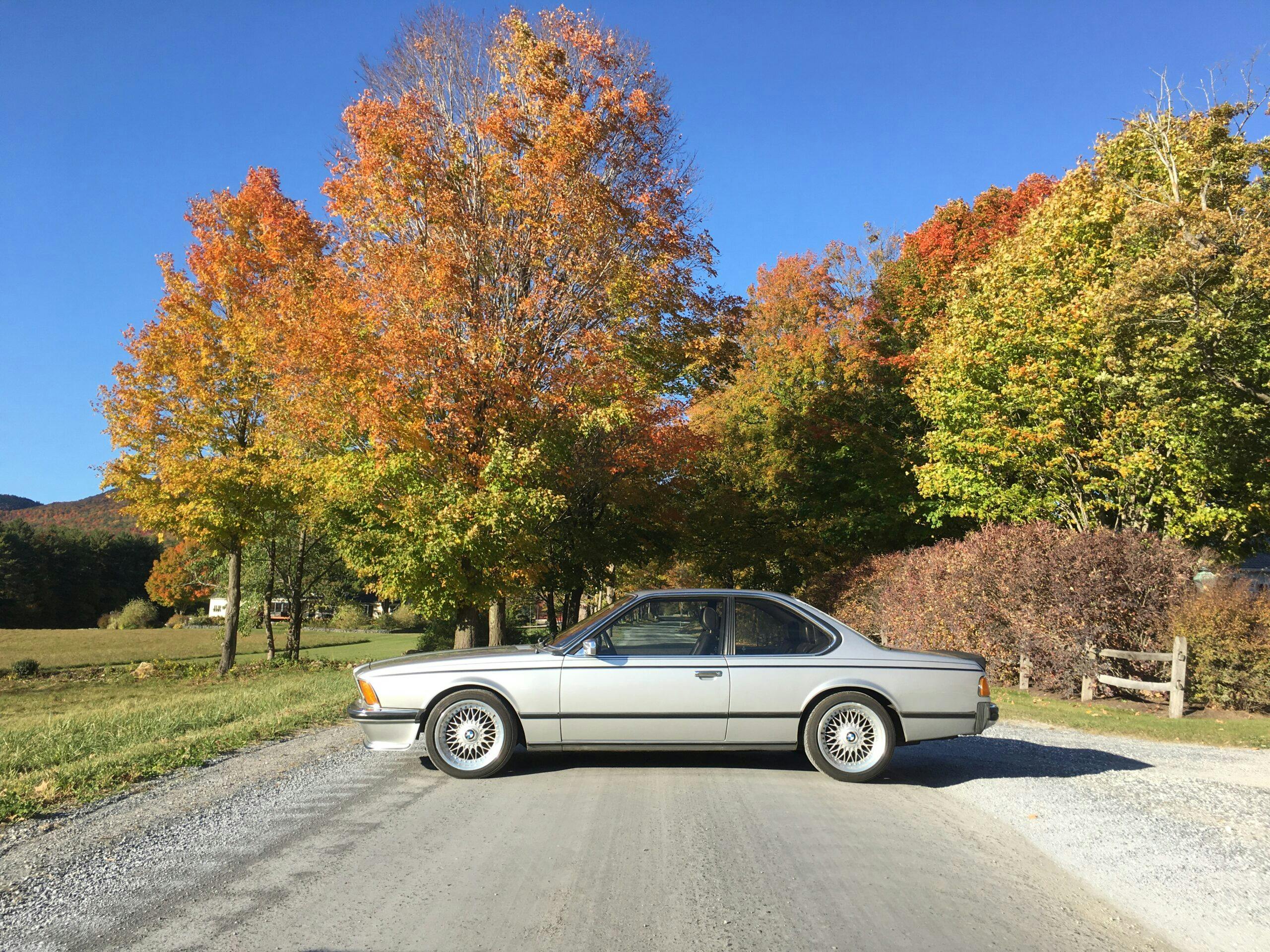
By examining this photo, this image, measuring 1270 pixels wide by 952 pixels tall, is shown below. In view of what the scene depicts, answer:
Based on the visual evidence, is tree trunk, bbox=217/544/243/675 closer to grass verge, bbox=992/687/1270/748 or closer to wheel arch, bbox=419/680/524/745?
wheel arch, bbox=419/680/524/745

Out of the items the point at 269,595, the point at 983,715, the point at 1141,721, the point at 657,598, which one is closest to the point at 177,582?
the point at 269,595

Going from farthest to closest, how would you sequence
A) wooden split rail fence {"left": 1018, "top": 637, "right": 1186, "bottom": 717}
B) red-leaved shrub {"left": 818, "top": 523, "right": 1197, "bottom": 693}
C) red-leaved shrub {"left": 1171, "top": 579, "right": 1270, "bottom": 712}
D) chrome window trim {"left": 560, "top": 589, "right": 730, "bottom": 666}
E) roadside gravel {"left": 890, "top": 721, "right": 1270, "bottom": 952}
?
red-leaved shrub {"left": 818, "top": 523, "right": 1197, "bottom": 693} → wooden split rail fence {"left": 1018, "top": 637, "right": 1186, "bottom": 717} → red-leaved shrub {"left": 1171, "top": 579, "right": 1270, "bottom": 712} → chrome window trim {"left": 560, "top": 589, "right": 730, "bottom": 666} → roadside gravel {"left": 890, "top": 721, "right": 1270, "bottom": 952}

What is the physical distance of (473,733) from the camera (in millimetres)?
7195

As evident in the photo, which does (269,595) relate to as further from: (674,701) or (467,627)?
(674,701)

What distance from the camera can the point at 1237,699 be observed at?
486 inches

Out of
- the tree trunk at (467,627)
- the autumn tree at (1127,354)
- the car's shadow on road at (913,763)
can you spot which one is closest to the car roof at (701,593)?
the car's shadow on road at (913,763)

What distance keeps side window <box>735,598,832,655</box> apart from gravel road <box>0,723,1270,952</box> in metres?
1.08

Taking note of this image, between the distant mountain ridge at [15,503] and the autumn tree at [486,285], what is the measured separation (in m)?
130

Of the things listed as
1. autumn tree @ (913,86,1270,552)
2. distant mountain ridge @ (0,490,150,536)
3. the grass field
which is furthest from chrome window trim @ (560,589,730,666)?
distant mountain ridge @ (0,490,150,536)

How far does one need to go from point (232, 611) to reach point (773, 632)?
2269cm

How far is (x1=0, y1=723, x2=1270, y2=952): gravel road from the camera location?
3.99 m

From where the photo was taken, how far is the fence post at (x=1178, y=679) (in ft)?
39.9

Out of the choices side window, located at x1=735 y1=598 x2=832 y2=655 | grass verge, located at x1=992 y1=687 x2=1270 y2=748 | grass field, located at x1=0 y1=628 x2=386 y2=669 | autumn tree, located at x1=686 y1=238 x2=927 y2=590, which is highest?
autumn tree, located at x1=686 y1=238 x2=927 y2=590

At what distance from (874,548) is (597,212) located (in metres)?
18.9
